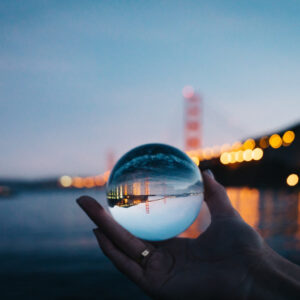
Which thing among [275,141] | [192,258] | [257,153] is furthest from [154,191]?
[257,153]

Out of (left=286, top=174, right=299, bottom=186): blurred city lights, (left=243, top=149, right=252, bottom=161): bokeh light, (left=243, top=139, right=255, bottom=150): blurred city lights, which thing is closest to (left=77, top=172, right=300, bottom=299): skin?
(left=286, top=174, right=299, bottom=186): blurred city lights

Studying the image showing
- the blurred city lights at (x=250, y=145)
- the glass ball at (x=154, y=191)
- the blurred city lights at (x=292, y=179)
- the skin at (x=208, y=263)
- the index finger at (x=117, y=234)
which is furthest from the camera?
the blurred city lights at (x=250, y=145)

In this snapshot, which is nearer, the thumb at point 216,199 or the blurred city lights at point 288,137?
the thumb at point 216,199

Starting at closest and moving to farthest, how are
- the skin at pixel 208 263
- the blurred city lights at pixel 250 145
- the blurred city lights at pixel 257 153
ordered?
the skin at pixel 208 263, the blurred city lights at pixel 257 153, the blurred city lights at pixel 250 145

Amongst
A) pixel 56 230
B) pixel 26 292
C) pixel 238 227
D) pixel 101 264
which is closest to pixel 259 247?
pixel 238 227

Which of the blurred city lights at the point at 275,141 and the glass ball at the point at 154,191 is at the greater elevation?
the blurred city lights at the point at 275,141

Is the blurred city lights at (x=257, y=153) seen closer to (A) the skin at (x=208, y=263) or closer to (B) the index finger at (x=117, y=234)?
(A) the skin at (x=208, y=263)

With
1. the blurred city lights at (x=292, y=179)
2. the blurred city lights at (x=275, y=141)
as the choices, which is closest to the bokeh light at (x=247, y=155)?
the blurred city lights at (x=275, y=141)

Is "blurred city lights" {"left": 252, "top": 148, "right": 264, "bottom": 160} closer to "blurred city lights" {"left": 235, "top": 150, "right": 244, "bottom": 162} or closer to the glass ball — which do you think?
"blurred city lights" {"left": 235, "top": 150, "right": 244, "bottom": 162}
